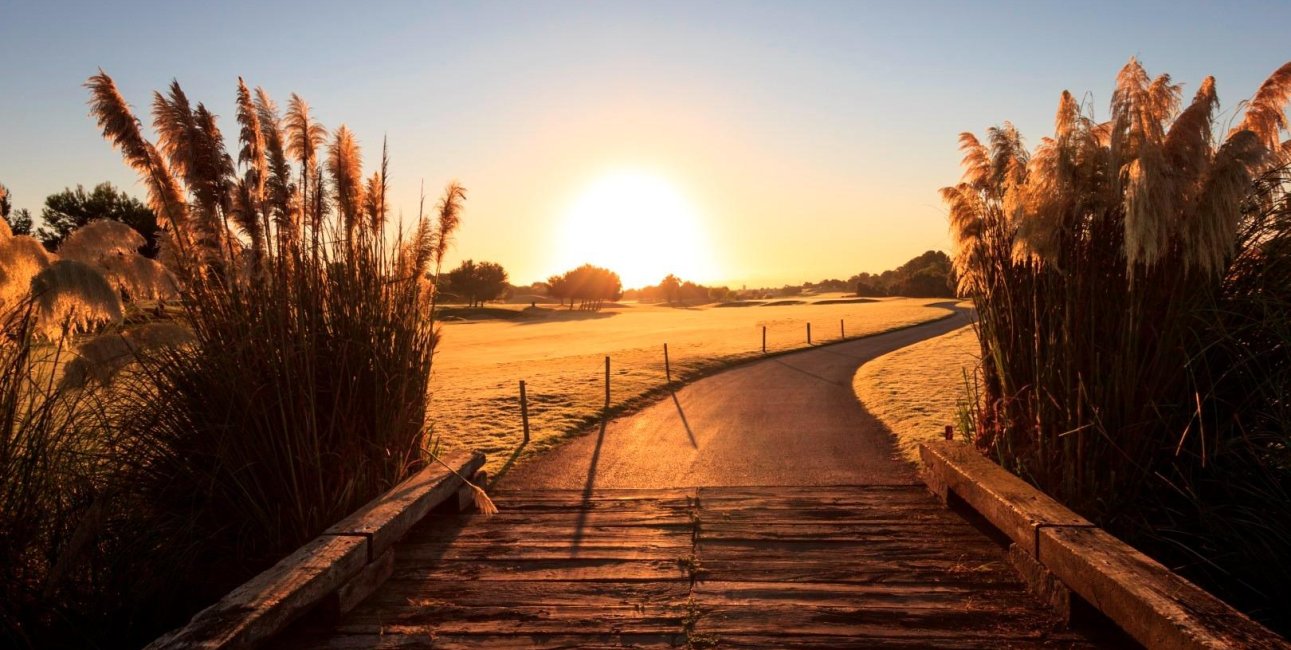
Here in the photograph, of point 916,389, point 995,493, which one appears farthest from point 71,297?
point 916,389

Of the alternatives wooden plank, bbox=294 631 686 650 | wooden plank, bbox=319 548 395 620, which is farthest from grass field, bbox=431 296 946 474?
wooden plank, bbox=294 631 686 650

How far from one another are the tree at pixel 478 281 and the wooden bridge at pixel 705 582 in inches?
3184

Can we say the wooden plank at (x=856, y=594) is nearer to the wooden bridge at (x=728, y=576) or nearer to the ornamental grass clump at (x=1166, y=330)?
the wooden bridge at (x=728, y=576)

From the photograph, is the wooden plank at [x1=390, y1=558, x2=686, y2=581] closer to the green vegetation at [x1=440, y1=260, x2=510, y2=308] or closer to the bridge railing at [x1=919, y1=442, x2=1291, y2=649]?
the bridge railing at [x1=919, y1=442, x2=1291, y2=649]

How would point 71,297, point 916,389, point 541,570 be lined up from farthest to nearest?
point 916,389, point 71,297, point 541,570

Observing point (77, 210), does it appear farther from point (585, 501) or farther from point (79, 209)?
point (585, 501)

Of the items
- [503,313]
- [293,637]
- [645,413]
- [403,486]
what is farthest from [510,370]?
[503,313]

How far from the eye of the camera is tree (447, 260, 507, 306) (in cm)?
8525

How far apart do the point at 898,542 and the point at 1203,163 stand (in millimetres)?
3406

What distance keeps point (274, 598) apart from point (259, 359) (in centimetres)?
196

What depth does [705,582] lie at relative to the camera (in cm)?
457

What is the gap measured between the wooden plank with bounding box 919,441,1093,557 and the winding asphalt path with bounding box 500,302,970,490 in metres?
1.29

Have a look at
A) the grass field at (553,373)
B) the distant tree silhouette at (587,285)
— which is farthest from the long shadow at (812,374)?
the distant tree silhouette at (587,285)

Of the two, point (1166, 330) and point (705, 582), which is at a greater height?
point (1166, 330)
